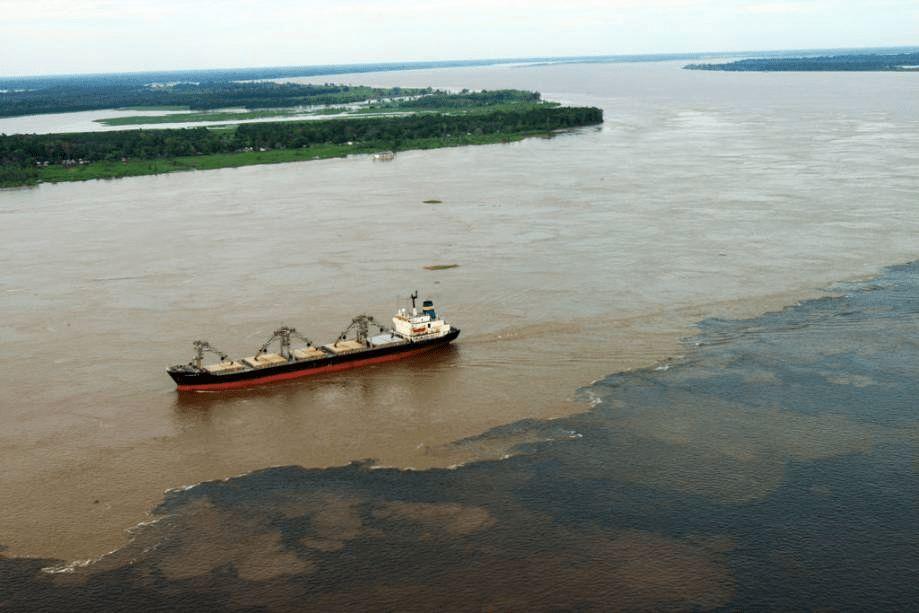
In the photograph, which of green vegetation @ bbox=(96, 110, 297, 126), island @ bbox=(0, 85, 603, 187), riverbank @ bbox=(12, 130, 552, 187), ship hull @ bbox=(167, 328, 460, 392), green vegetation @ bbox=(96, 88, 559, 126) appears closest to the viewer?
ship hull @ bbox=(167, 328, 460, 392)

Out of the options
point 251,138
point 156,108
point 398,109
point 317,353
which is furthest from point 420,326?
point 156,108

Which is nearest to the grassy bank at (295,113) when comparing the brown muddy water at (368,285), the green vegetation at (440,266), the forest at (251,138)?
the forest at (251,138)

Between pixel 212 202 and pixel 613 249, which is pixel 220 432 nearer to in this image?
pixel 613 249

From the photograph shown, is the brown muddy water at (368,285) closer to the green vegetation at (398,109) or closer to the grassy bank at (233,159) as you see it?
the grassy bank at (233,159)

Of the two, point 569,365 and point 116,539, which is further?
point 569,365

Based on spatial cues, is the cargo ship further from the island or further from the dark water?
the island

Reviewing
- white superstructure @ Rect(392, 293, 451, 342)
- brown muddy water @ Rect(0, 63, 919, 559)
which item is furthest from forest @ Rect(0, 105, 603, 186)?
white superstructure @ Rect(392, 293, 451, 342)

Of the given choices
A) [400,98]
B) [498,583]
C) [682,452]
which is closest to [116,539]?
[498,583]

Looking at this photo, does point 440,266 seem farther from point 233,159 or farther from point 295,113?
point 295,113
